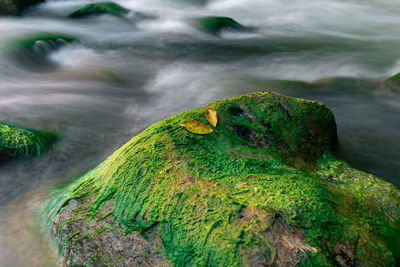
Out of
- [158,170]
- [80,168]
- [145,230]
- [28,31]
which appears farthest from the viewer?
[28,31]

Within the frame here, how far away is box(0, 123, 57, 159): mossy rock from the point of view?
3725 millimetres

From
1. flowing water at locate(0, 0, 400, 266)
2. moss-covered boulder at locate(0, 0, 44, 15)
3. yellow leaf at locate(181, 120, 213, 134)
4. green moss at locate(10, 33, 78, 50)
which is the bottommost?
flowing water at locate(0, 0, 400, 266)

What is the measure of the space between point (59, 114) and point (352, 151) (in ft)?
14.2

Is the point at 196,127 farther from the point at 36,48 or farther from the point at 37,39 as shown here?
the point at 37,39

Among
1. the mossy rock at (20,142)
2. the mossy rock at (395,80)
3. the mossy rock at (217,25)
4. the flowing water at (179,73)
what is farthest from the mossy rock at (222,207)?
the mossy rock at (217,25)

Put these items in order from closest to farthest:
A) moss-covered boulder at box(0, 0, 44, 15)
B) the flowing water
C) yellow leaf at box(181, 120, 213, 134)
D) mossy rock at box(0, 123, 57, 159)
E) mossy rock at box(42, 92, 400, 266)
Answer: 1. mossy rock at box(42, 92, 400, 266)
2. yellow leaf at box(181, 120, 213, 134)
3. mossy rock at box(0, 123, 57, 159)
4. the flowing water
5. moss-covered boulder at box(0, 0, 44, 15)

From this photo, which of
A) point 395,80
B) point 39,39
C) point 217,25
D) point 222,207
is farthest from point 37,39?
point 395,80

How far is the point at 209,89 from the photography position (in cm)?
649

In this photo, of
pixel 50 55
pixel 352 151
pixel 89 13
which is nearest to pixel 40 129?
pixel 50 55

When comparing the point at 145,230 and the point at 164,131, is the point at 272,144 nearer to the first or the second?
the point at 164,131

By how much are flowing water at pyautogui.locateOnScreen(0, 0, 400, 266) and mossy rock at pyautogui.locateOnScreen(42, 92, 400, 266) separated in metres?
0.84

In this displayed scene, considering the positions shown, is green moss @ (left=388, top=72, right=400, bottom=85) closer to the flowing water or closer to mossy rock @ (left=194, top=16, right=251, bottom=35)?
the flowing water

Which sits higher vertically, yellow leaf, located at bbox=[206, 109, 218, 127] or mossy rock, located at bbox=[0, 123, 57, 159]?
yellow leaf, located at bbox=[206, 109, 218, 127]

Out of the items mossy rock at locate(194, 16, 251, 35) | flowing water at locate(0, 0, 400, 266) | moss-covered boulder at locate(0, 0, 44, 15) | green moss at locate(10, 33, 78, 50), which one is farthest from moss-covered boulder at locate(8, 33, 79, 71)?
mossy rock at locate(194, 16, 251, 35)
